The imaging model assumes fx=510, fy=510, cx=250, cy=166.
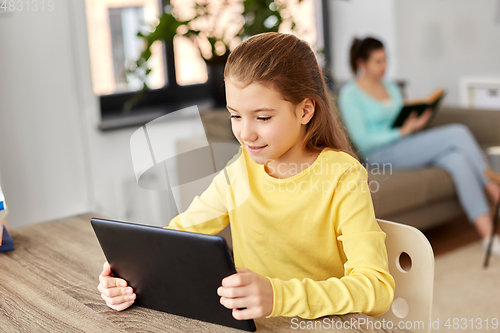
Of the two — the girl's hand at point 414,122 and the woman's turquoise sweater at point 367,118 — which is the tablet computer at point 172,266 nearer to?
the woman's turquoise sweater at point 367,118

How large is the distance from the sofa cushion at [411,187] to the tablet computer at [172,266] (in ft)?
5.06

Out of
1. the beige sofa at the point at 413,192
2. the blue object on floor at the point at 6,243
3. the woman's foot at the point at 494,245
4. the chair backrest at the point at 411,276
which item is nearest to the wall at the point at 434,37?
the beige sofa at the point at 413,192

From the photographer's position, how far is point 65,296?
0.78 metres

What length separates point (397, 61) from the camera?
354 cm

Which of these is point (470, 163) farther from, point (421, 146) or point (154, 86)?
point (154, 86)

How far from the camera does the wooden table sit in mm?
669

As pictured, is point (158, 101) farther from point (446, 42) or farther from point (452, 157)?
point (446, 42)

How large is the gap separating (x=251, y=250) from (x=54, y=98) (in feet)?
5.22

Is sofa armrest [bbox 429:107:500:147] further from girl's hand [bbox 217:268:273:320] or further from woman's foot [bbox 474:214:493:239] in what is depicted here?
girl's hand [bbox 217:268:273:320]

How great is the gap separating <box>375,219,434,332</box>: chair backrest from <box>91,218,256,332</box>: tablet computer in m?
0.32

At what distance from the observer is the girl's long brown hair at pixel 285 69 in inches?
30.2

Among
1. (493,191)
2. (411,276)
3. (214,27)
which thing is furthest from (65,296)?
(493,191)

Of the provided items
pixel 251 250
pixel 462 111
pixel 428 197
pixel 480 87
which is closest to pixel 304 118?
pixel 251 250

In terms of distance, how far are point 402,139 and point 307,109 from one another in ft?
5.98
